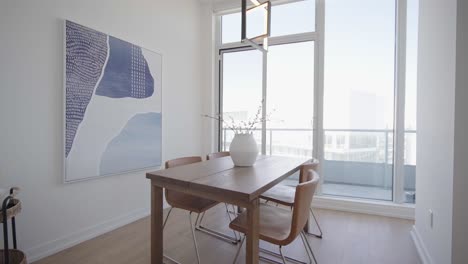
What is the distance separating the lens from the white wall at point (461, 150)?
1.33 m

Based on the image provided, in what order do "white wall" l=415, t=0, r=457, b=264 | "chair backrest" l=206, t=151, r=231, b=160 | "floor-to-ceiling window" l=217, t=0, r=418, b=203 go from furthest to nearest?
"floor-to-ceiling window" l=217, t=0, r=418, b=203, "chair backrest" l=206, t=151, r=231, b=160, "white wall" l=415, t=0, r=457, b=264

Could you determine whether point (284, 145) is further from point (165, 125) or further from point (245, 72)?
point (165, 125)

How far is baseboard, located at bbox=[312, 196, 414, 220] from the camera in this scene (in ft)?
9.57

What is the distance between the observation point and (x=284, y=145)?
12.4ft

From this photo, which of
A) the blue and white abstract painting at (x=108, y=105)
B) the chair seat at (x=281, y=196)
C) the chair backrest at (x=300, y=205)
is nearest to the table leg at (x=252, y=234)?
the chair backrest at (x=300, y=205)

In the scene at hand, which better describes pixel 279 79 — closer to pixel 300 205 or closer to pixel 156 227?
pixel 300 205

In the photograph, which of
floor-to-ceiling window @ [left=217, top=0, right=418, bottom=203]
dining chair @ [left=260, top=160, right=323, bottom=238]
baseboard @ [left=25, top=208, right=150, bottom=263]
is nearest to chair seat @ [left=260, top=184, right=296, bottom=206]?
dining chair @ [left=260, top=160, right=323, bottom=238]

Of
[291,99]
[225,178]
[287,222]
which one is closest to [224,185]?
[225,178]

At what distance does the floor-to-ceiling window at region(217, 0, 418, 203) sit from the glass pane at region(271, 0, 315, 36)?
14 mm

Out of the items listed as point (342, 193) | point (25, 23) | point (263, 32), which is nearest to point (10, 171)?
point (25, 23)

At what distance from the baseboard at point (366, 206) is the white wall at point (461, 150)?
176 cm

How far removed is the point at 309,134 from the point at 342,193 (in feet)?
3.07

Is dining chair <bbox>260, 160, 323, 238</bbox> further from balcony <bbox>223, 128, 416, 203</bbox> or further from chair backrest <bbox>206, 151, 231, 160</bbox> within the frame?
balcony <bbox>223, 128, 416, 203</bbox>

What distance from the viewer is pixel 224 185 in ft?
4.91
